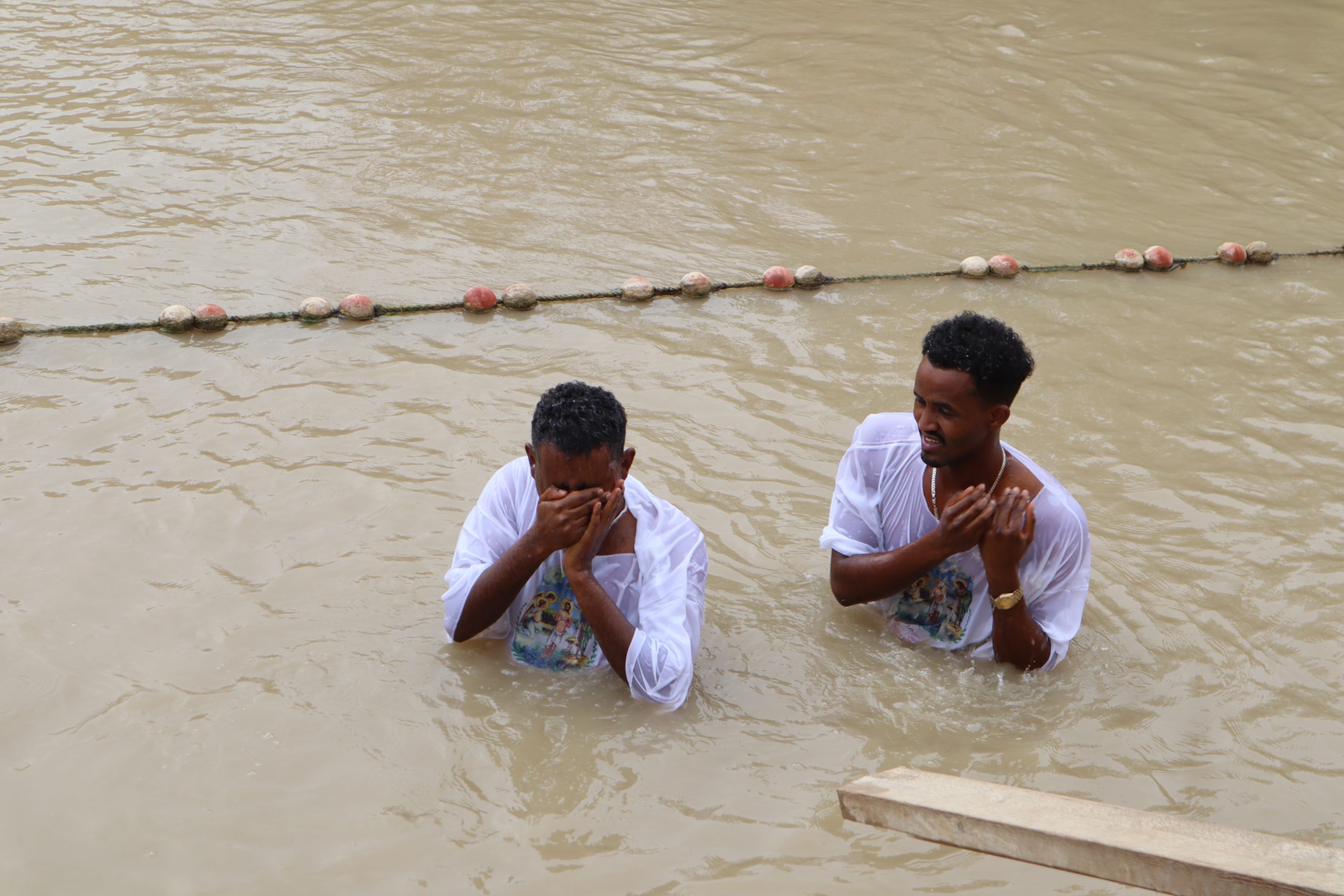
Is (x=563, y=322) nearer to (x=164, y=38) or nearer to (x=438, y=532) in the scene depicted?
(x=438, y=532)

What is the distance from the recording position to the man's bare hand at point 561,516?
3.32 m

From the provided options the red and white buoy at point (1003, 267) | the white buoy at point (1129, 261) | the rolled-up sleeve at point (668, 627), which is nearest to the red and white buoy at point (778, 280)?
the red and white buoy at point (1003, 267)

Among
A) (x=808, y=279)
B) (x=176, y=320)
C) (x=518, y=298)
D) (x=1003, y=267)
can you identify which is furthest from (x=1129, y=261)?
(x=176, y=320)

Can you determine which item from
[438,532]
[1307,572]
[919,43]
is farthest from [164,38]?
[1307,572]

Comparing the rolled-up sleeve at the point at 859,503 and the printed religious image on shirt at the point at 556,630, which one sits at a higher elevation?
the rolled-up sleeve at the point at 859,503

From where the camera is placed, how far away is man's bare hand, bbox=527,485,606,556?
10.9 ft

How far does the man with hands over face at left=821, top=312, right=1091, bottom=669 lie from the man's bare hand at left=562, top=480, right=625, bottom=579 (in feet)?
2.81

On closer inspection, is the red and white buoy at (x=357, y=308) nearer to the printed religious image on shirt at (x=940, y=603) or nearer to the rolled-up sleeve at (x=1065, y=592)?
the printed religious image on shirt at (x=940, y=603)

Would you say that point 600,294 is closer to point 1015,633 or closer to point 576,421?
point 576,421

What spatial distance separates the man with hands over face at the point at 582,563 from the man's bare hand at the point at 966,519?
2.41ft

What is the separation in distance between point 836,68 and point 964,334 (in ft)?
21.6

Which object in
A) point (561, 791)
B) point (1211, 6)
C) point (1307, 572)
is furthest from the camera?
point (1211, 6)

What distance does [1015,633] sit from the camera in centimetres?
370

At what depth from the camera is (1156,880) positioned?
2145 mm
